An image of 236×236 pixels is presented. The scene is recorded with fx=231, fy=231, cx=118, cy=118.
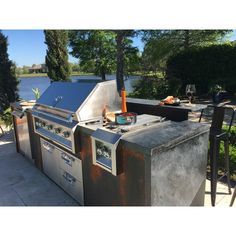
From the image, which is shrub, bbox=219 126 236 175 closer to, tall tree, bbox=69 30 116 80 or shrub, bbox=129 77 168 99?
shrub, bbox=129 77 168 99

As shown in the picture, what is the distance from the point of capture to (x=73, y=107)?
2.67 meters

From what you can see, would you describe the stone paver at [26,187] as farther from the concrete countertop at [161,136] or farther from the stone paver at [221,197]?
the stone paver at [221,197]

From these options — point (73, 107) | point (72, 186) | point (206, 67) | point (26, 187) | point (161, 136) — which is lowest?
point (26, 187)

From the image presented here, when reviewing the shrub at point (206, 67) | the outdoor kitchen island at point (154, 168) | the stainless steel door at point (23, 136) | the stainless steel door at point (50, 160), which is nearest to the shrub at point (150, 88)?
the shrub at point (206, 67)

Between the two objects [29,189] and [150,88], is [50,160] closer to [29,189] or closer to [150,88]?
[29,189]

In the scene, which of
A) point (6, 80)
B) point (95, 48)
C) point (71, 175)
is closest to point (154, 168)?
point (71, 175)

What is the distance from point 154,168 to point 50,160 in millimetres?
2140

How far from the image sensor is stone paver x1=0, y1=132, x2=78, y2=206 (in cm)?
307

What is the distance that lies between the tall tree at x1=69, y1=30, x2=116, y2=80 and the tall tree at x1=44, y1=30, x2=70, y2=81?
4812 millimetres

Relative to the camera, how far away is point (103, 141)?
6.63 ft

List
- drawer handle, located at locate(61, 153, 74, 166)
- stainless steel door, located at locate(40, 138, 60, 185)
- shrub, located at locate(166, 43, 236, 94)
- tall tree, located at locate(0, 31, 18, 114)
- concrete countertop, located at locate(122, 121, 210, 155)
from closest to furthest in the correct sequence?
concrete countertop, located at locate(122, 121, 210, 155) < drawer handle, located at locate(61, 153, 74, 166) < stainless steel door, located at locate(40, 138, 60, 185) < tall tree, located at locate(0, 31, 18, 114) < shrub, located at locate(166, 43, 236, 94)

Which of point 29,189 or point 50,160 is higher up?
point 50,160

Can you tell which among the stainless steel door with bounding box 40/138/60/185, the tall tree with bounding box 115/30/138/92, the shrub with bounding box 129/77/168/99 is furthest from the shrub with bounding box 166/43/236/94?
the stainless steel door with bounding box 40/138/60/185
